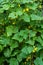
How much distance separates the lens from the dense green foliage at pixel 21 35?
3.42m

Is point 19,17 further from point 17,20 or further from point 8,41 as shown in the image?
point 8,41

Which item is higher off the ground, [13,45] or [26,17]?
[26,17]

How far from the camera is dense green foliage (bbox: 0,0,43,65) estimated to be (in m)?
3.42

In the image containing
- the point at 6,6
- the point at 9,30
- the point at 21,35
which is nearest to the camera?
the point at 21,35

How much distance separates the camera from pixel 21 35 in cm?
343

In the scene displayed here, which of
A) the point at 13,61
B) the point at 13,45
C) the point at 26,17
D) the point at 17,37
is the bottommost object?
the point at 13,61

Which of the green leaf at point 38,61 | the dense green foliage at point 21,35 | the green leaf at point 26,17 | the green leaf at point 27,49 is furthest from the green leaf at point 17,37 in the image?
the green leaf at point 38,61

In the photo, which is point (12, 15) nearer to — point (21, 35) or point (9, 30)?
point (9, 30)

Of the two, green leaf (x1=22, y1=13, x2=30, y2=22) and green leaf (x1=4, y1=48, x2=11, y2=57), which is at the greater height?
green leaf (x1=22, y1=13, x2=30, y2=22)

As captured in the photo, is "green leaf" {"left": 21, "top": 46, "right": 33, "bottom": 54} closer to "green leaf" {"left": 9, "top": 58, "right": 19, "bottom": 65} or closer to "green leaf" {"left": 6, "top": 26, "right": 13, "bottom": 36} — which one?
"green leaf" {"left": 9, "top": 58, "right": 19, "bottom": 65}

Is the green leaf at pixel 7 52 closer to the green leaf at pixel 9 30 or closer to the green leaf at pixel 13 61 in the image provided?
the green leaf at pixel 13 61

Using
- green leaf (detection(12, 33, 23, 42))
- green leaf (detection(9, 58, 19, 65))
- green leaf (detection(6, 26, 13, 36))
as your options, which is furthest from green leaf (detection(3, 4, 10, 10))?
green leaf (detection(9, 58, 19, 65))

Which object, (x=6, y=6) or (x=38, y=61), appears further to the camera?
(x=6, y=6)

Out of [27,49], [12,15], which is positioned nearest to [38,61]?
[27,49]
